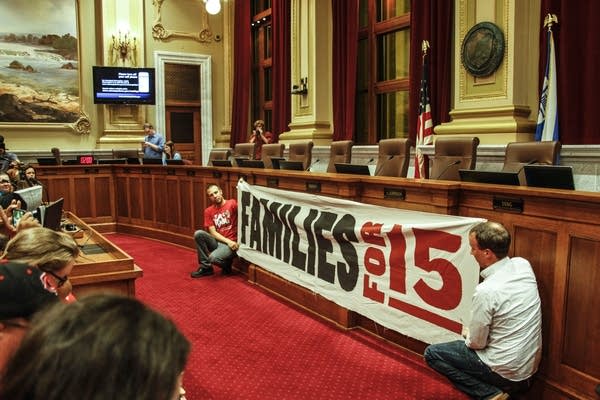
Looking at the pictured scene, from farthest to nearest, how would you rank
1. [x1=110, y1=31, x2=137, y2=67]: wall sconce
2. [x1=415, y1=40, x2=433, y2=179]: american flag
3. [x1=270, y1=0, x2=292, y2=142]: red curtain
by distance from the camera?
[x1=110, y1=31, x2=137, y2=67]: wall sconce < [x1=270, y1=0, x2=292, y2=142]: red curtain < [x1=415, y1=40, x2=433, y2=179]: american flag

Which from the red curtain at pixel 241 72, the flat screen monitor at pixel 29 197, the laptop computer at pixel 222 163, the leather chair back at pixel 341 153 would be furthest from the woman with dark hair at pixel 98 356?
the red curtain at pixel 241 72

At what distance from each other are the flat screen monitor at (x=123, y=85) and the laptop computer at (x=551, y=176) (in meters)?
8.18

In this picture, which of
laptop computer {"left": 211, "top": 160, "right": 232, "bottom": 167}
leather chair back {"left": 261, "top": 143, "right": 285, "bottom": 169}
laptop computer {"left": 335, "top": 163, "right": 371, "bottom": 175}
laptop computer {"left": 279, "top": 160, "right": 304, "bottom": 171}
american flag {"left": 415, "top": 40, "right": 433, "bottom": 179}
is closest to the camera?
laptop computer {"left": 335, "top": 163, "right": 371, "bottom": 175}

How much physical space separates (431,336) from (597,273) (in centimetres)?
89

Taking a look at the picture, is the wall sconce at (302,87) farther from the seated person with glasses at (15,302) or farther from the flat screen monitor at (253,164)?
the seated person with glasses at (15,302)

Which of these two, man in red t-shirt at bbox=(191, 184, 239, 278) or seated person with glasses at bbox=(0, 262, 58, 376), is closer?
seated person with glasses at bbox=(0, 262, 58, 376)

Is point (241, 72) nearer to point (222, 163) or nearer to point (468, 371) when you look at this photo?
point (222, 163)

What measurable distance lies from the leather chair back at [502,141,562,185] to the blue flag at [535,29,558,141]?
88 centimetres

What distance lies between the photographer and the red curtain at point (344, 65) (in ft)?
23.5

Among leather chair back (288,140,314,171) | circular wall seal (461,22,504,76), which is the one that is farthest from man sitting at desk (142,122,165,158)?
circular wall seal (461,22,504,76)

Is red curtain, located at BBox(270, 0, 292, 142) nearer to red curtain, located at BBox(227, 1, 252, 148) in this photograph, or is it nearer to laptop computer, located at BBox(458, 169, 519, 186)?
red curtain, located at BBox(227, 1, 252, 148)

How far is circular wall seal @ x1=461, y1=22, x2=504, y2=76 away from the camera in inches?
201

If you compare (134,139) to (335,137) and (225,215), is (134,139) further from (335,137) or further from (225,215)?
(225,215)

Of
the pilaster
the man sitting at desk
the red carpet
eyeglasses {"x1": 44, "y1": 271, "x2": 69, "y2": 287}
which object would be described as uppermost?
the pilaster
